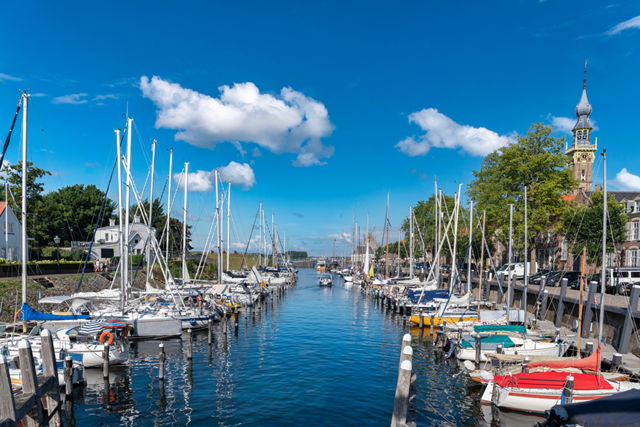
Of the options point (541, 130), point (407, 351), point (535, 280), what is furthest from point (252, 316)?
point (541, 130)

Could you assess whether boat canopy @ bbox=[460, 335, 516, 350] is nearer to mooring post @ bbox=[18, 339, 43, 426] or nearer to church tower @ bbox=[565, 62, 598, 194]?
mooring post @ bbox=[18, 339, 43, 426]

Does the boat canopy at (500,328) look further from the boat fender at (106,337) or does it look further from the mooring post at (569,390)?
the boat fender at (106,337)

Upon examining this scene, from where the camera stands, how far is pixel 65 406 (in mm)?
18094

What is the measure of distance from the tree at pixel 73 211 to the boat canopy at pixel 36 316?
187 ft

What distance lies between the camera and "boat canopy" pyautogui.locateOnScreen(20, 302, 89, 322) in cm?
2545

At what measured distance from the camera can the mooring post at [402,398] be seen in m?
9.90

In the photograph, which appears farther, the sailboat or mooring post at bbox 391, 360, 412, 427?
the sailboat

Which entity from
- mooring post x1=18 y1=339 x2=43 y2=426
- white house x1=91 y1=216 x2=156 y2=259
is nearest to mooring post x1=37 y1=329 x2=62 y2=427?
mooring post x1=18 y1=339 x2=43 y2=426

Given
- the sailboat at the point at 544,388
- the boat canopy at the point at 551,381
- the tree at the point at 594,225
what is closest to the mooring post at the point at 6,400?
the sailboat at the point at 544,388

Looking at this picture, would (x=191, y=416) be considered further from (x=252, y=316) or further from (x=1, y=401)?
(x=252, y=316)

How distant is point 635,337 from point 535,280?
991 inches

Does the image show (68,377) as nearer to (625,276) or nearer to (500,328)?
(500,328)

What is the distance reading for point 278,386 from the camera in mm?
21578

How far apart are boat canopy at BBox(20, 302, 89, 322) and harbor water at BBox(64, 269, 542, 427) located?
4626mm
